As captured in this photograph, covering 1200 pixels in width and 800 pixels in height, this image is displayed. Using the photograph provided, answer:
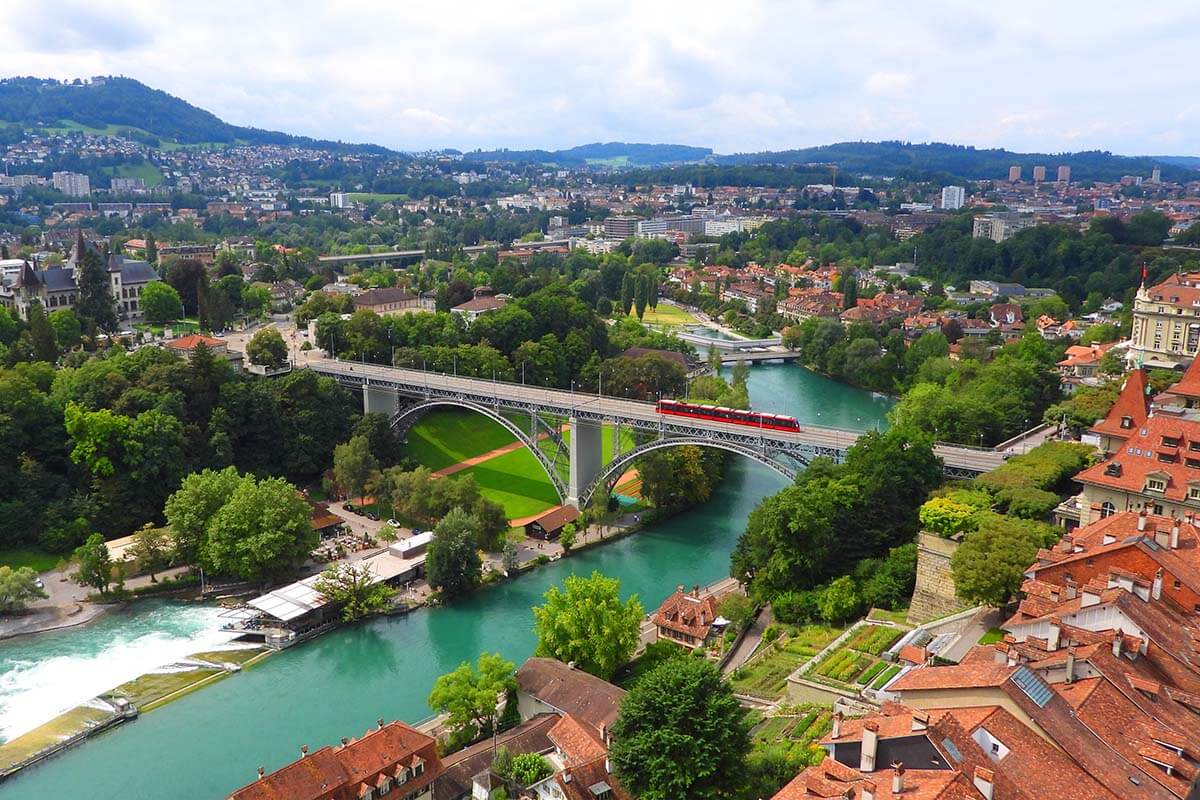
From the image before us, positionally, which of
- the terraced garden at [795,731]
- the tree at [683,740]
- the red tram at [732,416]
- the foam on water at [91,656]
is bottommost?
the foam on water at [91,656]

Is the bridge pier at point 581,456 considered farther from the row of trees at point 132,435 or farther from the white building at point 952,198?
the white building at point 952,198

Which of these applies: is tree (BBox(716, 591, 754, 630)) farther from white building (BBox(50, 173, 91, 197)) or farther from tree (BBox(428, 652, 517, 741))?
white building (BBox(50, 173, 91, 197))

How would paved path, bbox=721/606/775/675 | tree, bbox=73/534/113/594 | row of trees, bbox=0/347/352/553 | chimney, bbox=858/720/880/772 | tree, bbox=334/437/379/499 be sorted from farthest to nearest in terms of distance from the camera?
tree, bbox=334/437/379/499
row of trees, bbox=0/347/352/553
tree, bbox=73/534/113/594
paved path, bbox=721/606/775/675
chimney, bbox=858/720/880/772

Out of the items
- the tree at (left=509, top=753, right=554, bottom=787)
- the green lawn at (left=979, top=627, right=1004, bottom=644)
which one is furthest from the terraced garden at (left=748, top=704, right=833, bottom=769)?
the tree at (left=509, top=753, right=554, bottom=787)

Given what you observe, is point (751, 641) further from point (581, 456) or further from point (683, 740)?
point (581, 456)

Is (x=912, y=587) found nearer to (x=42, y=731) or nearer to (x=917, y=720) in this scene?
(x=917, y=720)

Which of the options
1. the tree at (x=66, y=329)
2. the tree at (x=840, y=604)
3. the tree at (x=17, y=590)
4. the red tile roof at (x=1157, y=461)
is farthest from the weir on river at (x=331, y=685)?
the tree at (x=66, y=329)

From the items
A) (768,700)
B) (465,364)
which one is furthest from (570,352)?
(768,700)
